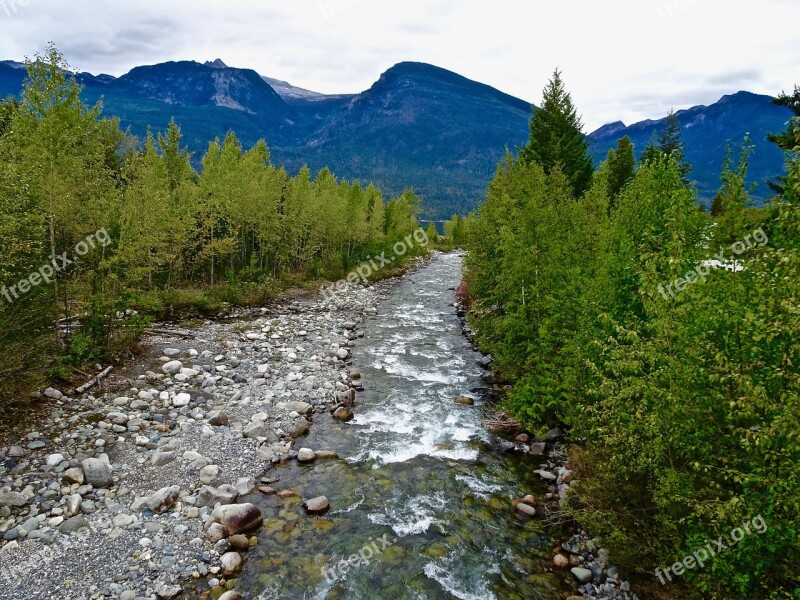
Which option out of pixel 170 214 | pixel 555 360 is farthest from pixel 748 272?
pixel 170 214

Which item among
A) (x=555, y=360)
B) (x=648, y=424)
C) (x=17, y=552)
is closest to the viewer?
(x=648, y=424)

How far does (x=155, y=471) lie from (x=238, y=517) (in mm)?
2978

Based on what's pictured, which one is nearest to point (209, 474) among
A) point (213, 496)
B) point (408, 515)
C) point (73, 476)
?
point (213, 496)

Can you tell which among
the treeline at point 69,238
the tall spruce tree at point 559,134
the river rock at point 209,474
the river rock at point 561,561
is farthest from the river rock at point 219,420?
the tall spruce tree at point 559,134

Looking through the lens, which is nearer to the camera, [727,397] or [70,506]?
[727,397]

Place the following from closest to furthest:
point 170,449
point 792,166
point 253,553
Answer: point 792,166, point 253,553, point 170,449

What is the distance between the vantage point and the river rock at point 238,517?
9.92 metres

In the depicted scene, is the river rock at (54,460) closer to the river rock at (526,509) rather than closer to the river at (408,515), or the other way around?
the river at (408,515)

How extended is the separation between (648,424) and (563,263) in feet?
27.4

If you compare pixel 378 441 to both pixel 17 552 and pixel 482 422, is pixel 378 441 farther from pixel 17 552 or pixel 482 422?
pixel 17 552

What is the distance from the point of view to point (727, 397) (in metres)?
5.91

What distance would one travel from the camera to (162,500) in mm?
10156

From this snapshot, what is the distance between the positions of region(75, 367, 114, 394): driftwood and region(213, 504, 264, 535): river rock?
7582 mm

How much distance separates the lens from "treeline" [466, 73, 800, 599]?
202 inches
